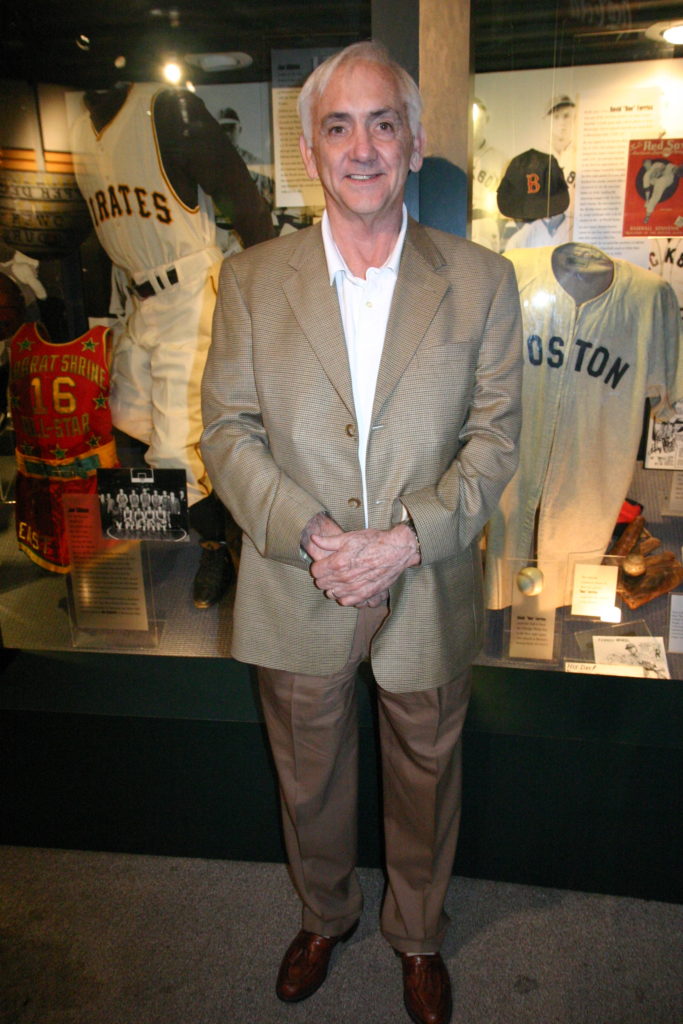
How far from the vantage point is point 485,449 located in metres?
1.26

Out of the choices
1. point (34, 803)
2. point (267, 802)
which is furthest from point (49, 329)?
point (267, 802)

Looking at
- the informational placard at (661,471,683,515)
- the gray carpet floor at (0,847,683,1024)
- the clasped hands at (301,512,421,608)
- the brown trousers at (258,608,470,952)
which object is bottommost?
the gray carpet floor at (0,847,683,1024)

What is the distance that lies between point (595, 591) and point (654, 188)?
92cm

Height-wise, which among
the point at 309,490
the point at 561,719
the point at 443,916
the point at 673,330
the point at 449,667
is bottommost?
the point at 443,916

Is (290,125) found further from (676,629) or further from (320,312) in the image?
(676,629)

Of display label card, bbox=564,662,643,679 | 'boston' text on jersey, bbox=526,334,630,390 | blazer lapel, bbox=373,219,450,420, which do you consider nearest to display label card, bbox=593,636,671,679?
display label card, bbox=564,662,643,679

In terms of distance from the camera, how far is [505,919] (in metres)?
1.73

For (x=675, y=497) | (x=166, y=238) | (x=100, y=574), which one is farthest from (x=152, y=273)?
(x=675, y=497)

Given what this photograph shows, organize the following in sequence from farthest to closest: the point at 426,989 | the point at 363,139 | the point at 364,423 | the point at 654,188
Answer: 1. the point at 654,188
2. the point at 426,989
3. the point at 364,423
4. the point at 363,139

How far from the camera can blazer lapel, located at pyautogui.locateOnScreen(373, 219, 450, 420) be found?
4.03 ft

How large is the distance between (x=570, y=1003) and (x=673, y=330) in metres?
1.46

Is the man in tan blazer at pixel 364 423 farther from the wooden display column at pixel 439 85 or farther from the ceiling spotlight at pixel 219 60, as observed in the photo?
the ceiling spotlight at pixel 219 60

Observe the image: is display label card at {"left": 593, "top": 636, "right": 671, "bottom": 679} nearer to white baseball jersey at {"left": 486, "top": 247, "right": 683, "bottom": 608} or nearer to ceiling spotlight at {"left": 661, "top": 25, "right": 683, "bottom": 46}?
white baseball jersey at {"left": 486, "top": 247, "right": 683, "bottom": 608}

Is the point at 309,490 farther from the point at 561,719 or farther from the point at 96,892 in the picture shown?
the point at 96,892
